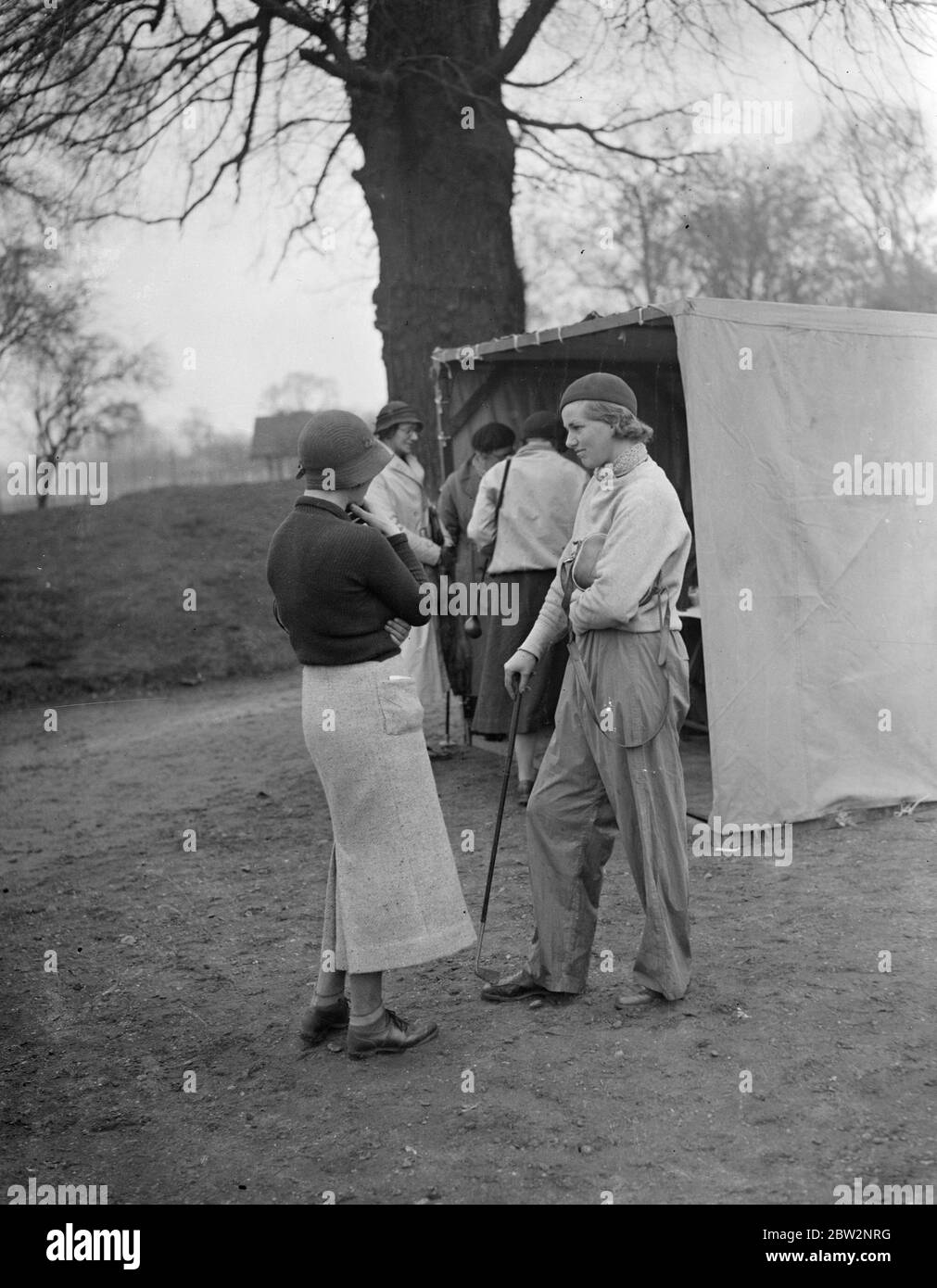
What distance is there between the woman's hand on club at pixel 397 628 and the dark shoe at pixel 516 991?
50.4 inches

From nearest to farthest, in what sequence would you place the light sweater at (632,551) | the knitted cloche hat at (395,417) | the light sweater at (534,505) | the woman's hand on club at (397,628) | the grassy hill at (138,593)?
1. the woman's hand on club at (397,628)
2. the light sweater at (632,551)
3. the light sweater at (534,505)
4. the knitted cloche hat at (395,417)
5. the grassy hill at (138,593)

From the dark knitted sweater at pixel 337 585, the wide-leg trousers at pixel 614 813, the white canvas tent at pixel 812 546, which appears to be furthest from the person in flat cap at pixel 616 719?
the white canvas tent at pixel 812 546

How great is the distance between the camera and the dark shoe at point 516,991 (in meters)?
4.30

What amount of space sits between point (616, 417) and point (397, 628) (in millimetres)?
978

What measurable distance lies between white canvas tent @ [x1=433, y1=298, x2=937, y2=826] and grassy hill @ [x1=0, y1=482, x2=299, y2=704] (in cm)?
766

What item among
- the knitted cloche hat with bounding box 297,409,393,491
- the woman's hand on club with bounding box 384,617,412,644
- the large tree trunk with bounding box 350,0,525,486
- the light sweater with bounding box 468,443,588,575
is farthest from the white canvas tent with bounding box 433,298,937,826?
the large tree trunk with bounding box 350,0,525,486

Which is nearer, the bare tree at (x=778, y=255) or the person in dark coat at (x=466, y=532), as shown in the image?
the person in dark coat at (x=466, y=532)

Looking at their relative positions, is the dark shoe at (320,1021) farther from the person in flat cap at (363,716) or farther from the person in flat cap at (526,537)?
the person in flat cap at (526,537)

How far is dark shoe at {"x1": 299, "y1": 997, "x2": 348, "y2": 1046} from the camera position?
4.08m

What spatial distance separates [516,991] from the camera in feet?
14.1

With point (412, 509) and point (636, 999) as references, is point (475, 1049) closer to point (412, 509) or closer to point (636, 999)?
point (636, 999)

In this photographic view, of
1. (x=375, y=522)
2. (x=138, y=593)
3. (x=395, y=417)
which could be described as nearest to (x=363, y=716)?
(x=375, y=522)

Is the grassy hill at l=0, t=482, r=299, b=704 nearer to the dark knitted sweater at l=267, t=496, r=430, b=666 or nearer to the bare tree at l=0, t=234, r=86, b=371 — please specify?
the bare tree at l=0, t=234, r=86, b=371

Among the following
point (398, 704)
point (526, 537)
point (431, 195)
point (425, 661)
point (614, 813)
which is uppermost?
point (431, 195)
